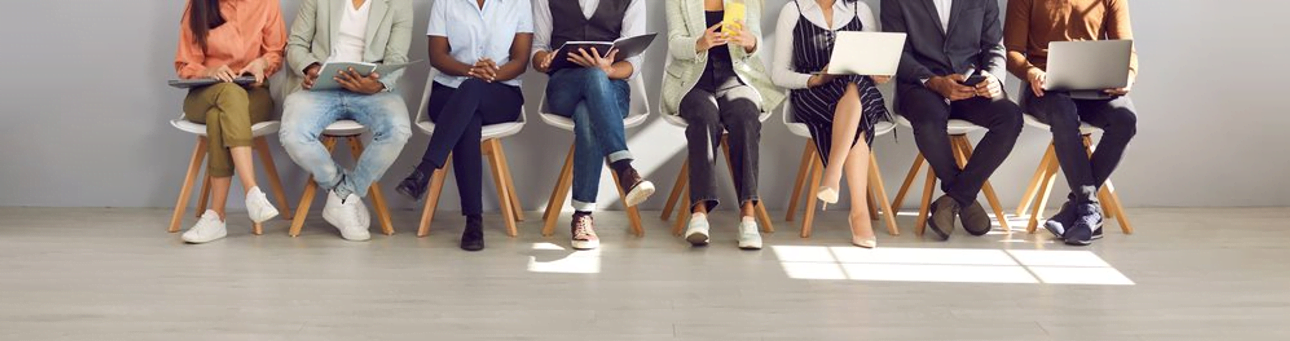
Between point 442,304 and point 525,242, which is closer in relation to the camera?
point 442,304

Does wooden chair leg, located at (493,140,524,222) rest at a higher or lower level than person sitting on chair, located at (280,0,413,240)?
lower

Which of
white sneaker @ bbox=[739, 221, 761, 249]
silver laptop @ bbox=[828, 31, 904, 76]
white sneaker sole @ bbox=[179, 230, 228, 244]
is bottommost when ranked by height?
white sneaker @ bbox=[739, 221, 761, 249]

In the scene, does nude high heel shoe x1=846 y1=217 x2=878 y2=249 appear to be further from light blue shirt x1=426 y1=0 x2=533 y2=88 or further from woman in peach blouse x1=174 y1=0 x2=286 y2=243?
woman in peach blouse x1=174 y1=0 x2=286 y2=243

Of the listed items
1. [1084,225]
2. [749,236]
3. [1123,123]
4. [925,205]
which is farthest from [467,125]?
[1123,123]

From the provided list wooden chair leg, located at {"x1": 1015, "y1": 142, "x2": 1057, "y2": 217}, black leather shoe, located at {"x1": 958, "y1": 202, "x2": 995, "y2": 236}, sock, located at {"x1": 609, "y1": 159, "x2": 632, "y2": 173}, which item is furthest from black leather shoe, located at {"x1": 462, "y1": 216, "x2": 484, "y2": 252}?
wooden chair leg, located at {"x1": 1015, "y1": 142, "x2": 1057, "y2": 217}

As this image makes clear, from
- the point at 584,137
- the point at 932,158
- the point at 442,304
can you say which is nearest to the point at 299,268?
the point at 442,304

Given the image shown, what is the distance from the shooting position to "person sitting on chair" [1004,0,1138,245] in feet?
15.5

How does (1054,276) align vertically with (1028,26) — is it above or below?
below

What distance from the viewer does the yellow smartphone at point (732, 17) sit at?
4633mm

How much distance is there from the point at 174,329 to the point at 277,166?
88.6 inches

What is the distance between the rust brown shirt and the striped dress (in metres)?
0.61

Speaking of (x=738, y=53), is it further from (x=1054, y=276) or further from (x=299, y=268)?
(x=299, y=268)

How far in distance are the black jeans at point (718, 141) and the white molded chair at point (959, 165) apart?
2.07 ft

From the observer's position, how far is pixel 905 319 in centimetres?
338
